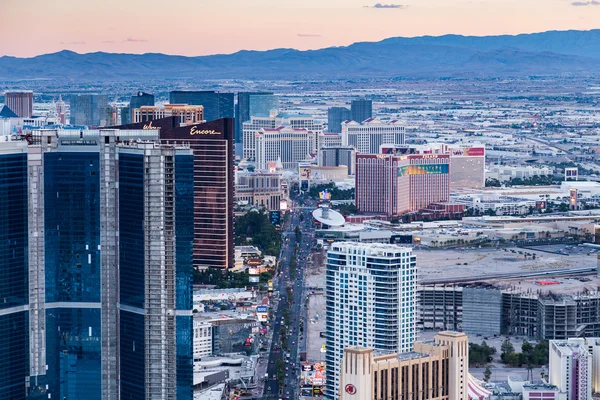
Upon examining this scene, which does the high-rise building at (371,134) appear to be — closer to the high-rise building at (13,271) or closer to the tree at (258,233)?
the tree at (258,233)

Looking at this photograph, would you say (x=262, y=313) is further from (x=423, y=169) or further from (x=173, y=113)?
(x=423, y=169)

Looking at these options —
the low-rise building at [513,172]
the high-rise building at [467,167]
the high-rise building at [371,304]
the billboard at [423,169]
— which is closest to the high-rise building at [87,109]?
the high-rise building at [467,167]

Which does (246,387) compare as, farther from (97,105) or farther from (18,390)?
(97,105)

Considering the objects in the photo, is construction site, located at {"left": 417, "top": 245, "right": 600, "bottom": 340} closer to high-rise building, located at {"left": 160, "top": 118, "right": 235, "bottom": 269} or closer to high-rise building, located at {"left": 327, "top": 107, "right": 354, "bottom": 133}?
high-rise building, located at {"left": 160, "top": 118, "right": 235, "bottom": 269}

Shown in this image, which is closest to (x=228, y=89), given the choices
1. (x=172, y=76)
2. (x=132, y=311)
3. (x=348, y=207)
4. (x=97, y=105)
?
(x=172, y=76)

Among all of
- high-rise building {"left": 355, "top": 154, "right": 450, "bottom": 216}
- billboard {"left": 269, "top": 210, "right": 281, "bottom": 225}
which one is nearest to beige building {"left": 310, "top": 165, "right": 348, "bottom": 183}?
high-rise building {"left": 355, "top": 154, "right": 450, "bottom": 216}

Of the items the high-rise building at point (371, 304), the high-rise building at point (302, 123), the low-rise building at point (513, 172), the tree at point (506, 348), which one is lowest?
the tree at point (506, 348)
